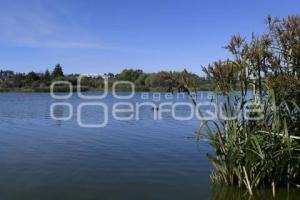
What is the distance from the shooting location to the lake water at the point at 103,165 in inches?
376

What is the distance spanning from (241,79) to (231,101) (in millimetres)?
513

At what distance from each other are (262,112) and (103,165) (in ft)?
17.4

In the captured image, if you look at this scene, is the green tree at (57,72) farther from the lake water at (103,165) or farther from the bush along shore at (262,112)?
the bush along shore at (262,112)

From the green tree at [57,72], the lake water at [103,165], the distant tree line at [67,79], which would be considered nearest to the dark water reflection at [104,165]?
the lake water at [103,165]

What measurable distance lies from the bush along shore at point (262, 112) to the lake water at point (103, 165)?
121 cm

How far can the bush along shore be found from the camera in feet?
27.5

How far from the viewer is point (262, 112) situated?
28.5ft

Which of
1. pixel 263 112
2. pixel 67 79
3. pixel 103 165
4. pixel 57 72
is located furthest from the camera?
pixel 57 72

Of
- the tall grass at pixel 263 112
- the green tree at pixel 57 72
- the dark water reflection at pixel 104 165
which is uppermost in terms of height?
the green tree at pixel 57 72

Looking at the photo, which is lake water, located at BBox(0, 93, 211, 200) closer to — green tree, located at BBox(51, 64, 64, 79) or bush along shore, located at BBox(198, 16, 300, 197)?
bush along shore, located at BBox(198, 16, 300, 197)

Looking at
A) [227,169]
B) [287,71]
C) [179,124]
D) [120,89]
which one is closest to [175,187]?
[227,169]

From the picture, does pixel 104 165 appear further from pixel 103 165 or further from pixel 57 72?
pixel 57 72

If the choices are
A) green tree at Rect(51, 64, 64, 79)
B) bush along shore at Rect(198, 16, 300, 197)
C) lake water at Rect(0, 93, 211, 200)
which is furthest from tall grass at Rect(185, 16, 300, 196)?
green tree at Rect(51, 64, 64, 79)

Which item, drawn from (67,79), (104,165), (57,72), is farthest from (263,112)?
(57,72)
